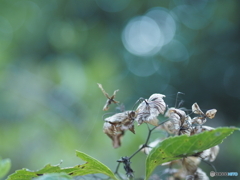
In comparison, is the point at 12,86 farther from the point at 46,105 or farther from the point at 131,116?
the point at 131,116

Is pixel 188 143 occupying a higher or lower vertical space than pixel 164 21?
lower

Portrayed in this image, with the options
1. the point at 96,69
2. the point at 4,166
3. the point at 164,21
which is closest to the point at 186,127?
the point at 4,166

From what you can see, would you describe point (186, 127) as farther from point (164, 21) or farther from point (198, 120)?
point (164, 21)

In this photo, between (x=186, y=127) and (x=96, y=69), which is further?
(x=96, y=69)

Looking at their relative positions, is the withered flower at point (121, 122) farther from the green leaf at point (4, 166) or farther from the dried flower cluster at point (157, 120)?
the green leaf at point (4, 166)

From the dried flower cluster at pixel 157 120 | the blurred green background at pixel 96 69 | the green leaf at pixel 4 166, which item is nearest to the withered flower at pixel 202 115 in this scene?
the dried flower cluster at pixel 157 120

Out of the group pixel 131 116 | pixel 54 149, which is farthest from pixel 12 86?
pixel 131 116

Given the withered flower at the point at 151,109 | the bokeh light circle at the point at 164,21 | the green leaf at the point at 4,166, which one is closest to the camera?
the green leaf at the point at 4,166

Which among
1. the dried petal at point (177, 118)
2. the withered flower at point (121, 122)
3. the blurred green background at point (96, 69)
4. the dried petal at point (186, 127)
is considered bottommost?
the dried petal at point (186, 127)
